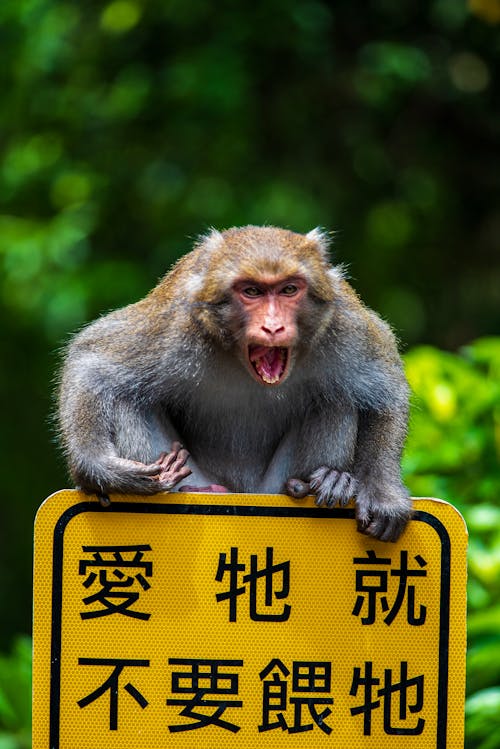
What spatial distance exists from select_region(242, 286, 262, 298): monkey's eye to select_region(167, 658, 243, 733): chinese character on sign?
4.32 feet

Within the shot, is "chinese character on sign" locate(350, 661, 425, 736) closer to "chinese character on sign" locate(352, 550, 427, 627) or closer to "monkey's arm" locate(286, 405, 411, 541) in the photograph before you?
"chinese character on sign" locate(352, 550, 427, 627)

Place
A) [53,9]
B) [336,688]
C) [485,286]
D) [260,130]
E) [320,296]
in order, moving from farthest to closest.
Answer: [485,286] → [260,130] → [53,9] → [320,296] → [336,688]

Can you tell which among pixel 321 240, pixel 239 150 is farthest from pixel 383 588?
pixel 239 150

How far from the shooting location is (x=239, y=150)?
8688mm

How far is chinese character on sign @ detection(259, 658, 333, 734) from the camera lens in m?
3.07

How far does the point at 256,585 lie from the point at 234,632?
0.13 metres

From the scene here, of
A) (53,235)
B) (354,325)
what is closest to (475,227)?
A: (53,235)

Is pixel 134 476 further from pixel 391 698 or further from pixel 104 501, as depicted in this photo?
pixel 391 698

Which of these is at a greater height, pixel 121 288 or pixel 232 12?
pixel 232 12

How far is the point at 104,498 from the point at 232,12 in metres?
5.82

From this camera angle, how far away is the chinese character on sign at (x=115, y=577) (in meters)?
3.08

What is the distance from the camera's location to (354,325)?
4.19 metres

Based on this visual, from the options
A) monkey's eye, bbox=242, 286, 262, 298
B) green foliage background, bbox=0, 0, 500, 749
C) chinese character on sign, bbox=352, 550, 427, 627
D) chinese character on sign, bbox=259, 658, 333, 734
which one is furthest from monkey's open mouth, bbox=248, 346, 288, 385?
green foliage background, bbox=0, 0, 500, 749

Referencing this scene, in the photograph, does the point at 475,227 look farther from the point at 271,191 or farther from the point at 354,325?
the point at 354,325
